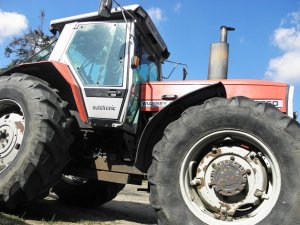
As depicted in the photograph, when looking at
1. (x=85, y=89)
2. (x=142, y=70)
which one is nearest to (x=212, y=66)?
(x=142, y=70)

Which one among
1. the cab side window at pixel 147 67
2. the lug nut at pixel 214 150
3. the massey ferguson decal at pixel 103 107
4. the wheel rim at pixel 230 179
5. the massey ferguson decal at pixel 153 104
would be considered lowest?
the wheel rim at pixel 230 179

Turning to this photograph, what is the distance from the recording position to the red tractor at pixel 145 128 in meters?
3.78

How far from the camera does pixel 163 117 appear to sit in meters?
4.42

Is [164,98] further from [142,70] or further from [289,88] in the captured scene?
[289,88]

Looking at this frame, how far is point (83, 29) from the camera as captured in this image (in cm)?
542

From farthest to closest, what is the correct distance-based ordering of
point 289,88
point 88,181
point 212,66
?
point 88,181 < point 212,66 < point 289,88

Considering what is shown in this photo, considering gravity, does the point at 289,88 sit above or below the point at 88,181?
above

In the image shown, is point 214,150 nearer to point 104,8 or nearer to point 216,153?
point 216,153

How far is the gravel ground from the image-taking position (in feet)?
15.9

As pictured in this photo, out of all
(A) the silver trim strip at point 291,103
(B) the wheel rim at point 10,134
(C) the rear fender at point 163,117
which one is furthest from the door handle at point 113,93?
(A) the silver trim strip at point 291,103

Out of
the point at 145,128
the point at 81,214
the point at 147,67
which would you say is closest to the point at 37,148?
the point at 145,128

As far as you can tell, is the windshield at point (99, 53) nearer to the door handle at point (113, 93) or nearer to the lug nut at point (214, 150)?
the door handle at point (113, 93)

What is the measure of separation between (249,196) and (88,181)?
10.6ft

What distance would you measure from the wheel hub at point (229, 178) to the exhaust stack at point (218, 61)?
6.28ft
